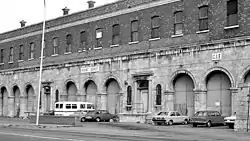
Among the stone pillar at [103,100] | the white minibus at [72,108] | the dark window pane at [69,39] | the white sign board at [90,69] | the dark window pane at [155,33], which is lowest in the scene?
the white minibus at [72,108]

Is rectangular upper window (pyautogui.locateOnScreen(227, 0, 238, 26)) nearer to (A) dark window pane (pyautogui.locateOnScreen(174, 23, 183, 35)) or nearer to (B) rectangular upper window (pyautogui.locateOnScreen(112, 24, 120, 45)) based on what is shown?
(A) dark window pane (pyautogui.locateOnScreen(174, 23, 183, 35))

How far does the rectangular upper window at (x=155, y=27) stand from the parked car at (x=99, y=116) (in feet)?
28.0

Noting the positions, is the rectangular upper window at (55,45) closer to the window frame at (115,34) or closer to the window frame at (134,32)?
the window frame at (115,34)

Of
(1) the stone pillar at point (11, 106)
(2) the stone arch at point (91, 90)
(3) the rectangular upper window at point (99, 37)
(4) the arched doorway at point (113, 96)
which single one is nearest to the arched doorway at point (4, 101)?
(1) the stone pillar at point (11, 106)

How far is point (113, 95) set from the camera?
4834 centimetres

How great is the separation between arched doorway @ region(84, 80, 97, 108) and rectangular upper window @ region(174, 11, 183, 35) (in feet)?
41.2

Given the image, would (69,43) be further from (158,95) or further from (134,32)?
(158,95)

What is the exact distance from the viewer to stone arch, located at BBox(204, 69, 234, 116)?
37625 mm

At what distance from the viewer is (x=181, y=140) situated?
22906 mm

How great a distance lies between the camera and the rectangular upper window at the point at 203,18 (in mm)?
39125

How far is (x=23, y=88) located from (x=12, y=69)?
3.97 metres

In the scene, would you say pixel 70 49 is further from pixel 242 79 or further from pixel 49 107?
pixel 242 79

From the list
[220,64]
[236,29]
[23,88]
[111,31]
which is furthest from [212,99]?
[23,88]

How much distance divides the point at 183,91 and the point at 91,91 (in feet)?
42.3
